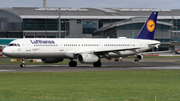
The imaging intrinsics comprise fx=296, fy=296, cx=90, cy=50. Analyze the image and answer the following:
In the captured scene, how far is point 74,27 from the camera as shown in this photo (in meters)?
120

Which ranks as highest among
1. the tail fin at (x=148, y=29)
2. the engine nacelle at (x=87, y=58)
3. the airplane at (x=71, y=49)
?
the tail fin at (x=148, y=29)

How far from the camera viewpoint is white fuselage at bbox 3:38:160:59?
41656mm

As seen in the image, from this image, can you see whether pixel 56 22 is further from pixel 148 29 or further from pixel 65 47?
pixel 65 47

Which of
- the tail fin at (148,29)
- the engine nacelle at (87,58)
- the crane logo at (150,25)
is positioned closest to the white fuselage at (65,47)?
the engine nacelle at (87,58)

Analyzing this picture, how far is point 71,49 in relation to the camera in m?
44.7

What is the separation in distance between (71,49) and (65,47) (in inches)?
40.1

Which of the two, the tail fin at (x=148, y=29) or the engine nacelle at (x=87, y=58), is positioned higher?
the tail fin at (x=148, y=29)

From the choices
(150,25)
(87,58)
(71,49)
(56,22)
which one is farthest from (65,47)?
(56,22)

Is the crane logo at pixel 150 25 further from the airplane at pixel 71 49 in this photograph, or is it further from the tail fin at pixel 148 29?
the airplane at pixel 71 49

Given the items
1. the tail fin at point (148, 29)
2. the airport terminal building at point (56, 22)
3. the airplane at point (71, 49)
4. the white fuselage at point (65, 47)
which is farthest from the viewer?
the airport terminal building at point (56, 22)

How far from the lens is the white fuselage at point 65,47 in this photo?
137 feet

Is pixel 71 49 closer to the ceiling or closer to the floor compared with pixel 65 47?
closer to the floor

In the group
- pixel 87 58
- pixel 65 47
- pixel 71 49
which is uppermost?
pixel 65 47

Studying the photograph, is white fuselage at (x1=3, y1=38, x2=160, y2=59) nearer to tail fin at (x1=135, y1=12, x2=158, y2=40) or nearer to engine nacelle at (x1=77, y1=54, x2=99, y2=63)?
engine nacelle at (x1=77, y1=54, x2=99, y2=63)
